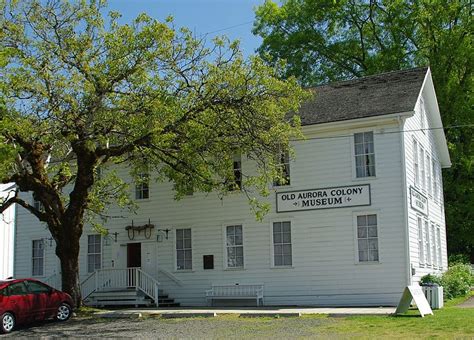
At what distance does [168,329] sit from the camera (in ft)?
57.7

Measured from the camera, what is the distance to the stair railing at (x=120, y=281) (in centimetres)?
2606

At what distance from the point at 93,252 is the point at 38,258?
10.5 ft

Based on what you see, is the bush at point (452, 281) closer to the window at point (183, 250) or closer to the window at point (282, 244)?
the window at point (282, 244)

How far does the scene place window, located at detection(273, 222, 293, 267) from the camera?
24.7m

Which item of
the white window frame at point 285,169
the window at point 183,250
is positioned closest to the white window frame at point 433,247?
the white window frame at point 285,169

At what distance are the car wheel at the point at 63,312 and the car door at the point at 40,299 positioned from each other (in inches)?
19.5

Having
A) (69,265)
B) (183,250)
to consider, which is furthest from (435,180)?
(69,265)

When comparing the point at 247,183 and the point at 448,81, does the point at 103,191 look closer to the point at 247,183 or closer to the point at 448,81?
the point at 247,183

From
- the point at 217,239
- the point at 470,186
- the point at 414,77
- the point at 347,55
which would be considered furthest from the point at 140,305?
the point at 347,55

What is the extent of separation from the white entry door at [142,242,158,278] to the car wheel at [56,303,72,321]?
6611 mm

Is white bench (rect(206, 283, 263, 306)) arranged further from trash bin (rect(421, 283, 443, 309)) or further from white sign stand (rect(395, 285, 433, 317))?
white sign stand (rect(395, 285, 433, 317))

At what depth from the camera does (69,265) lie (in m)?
22.7

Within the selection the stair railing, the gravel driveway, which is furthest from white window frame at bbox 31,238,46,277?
the gravel driveway

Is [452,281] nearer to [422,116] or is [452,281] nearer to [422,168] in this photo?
[422,168]
